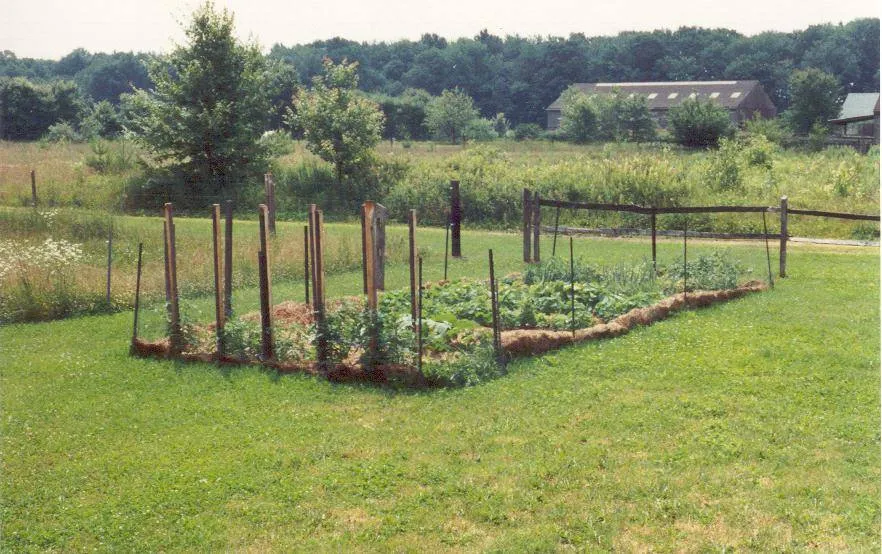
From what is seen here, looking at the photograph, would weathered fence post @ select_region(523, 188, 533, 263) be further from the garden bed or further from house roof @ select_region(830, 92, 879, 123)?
house roof @ select_region(830, 92, 879, 123)

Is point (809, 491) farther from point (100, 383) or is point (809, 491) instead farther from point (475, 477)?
point (100, 383)

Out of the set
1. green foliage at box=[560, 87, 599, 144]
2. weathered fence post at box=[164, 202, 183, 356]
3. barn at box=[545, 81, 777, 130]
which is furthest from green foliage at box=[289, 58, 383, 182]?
barn at box=[545, 81, 777, 130]

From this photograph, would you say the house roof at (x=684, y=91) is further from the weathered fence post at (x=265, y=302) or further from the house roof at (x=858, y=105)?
the weathered fence post at (x=265, y=302)

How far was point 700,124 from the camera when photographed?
4747 centimetres

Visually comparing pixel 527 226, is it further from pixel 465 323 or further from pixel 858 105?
pixel 858 105

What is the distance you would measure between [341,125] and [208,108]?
4.28 meters

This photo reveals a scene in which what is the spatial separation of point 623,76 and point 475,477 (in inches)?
3666

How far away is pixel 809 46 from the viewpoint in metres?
81.1

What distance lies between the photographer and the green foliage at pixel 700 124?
4734cm

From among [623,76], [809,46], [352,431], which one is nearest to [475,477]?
[352,431]

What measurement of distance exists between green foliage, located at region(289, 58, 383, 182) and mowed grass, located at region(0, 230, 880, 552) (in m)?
20.5

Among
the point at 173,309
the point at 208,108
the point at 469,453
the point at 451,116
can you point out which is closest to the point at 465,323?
the point at 173,309

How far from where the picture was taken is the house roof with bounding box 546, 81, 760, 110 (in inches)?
3041

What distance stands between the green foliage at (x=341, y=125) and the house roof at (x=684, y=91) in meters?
45.7
